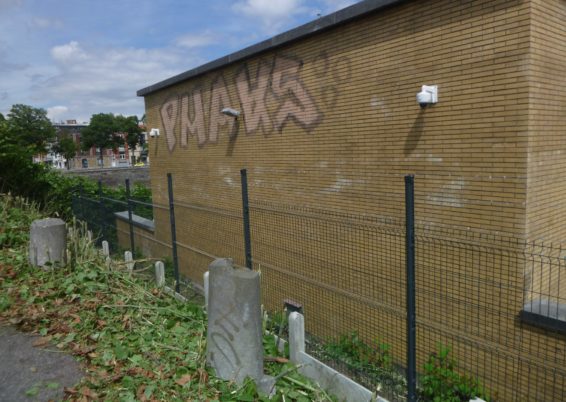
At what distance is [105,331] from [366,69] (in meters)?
4.81

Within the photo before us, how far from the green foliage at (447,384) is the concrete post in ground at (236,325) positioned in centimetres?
217

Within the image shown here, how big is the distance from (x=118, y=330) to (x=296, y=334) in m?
1.84

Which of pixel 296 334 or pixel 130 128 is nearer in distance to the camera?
pixel 296 334

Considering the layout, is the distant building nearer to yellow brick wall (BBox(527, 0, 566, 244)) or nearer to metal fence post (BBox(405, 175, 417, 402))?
yellow brick wall (BBox(527, 0, 566, 244))

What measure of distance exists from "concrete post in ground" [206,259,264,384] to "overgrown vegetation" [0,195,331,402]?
128 mm

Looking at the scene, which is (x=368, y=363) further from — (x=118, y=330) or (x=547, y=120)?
(x=547, y=120)

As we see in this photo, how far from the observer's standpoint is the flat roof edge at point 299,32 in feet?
19.8

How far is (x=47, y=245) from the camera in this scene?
5668 millimetres

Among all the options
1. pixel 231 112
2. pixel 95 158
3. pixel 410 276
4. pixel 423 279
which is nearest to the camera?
pixel 410 276

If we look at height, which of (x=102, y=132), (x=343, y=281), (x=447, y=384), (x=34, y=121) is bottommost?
(x=447, y=384)

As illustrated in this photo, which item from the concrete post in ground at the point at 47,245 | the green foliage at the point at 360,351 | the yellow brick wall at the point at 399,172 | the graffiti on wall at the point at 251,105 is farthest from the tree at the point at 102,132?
the green foliage at the point at 360,351

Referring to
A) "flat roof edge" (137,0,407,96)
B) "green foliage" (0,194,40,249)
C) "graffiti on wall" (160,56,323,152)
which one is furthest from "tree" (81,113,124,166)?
"green foliage" (0,194,40,249)

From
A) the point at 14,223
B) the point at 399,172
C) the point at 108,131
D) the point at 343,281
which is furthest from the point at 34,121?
the point at 399,172

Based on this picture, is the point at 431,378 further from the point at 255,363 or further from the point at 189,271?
the point at 189,271
